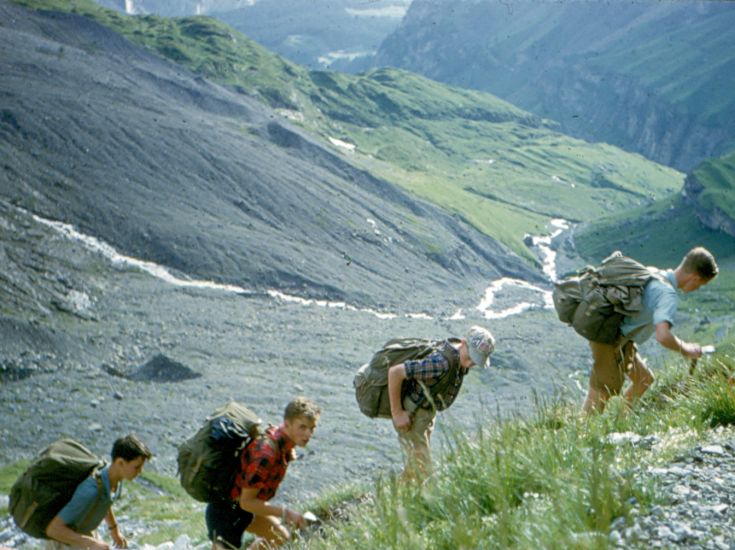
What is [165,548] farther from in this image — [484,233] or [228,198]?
[484,233]

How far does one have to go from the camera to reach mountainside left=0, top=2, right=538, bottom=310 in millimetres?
76375

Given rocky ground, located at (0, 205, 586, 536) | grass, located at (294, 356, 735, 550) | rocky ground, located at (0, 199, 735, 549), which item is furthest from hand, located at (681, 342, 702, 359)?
rocky ground, located at (0, 205, 586, 536)

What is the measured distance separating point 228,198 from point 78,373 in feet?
151

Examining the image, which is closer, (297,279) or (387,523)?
(387,523)

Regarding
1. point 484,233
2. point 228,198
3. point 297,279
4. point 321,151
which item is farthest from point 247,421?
point 484,233

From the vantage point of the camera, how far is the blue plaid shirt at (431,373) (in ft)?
28.0

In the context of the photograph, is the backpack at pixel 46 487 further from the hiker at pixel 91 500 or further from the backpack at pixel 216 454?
the backpack at pixel 216 454

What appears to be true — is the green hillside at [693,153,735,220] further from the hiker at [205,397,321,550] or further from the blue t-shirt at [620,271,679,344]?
the hiker at [205,397,321,550]

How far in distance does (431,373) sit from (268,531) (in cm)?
255

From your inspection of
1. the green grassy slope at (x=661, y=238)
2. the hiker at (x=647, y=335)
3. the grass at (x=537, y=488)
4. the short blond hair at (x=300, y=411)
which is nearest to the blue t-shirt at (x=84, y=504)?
the short blond hair at (x=300, y=411)

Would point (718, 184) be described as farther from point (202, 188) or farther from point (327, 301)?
point (202, 188)

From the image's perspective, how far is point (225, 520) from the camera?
8109mm

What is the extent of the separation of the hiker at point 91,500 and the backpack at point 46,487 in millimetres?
81

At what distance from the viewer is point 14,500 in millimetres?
8102
